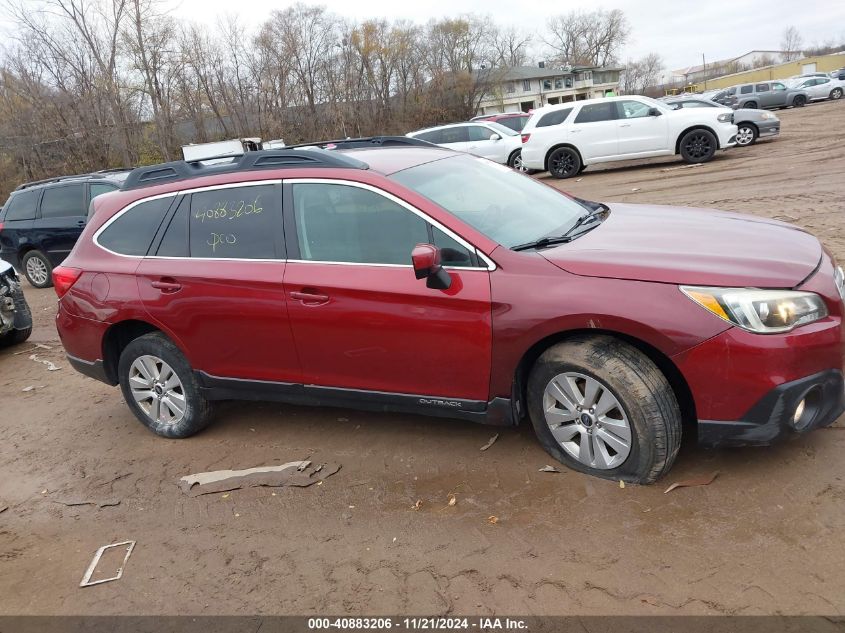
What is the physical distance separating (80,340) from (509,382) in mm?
3303

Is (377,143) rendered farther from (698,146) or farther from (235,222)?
(698,146)

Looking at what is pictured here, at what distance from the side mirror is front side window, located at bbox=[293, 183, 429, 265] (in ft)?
0.78

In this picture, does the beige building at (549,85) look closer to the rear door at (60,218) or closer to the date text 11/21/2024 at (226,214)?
the rear door at (60,218)

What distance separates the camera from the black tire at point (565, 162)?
15914mm

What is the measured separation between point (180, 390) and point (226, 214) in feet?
4.38

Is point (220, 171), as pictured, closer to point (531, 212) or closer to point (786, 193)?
point (531, 212)

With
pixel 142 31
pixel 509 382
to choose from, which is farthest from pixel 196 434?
pixel 142 31

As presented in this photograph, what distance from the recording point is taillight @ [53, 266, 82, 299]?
189 inches

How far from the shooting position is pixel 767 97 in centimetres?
3469

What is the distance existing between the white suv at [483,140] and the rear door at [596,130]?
2.37 meters

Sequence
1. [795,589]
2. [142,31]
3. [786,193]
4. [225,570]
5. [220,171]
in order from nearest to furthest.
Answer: [795,589] → [225,570] → [220,171] → [786,193] → [142,31]

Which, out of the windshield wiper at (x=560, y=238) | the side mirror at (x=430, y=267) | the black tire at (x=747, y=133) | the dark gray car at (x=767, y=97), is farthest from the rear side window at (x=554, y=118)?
the dark gray car at (x=767, y=97)

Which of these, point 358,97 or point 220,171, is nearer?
point 220,171

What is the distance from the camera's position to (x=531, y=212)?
159 inches
